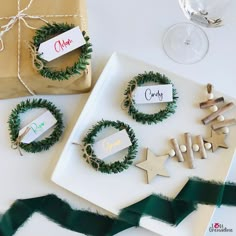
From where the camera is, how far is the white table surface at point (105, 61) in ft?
2.28

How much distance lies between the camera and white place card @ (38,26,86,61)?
0.66 meters

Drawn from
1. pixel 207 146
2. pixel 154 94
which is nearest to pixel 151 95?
pixel 154 94

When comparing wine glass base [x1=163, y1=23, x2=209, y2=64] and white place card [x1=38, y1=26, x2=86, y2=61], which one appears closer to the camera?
white place card [x1=38, y1=26, x2=86, y2=61]

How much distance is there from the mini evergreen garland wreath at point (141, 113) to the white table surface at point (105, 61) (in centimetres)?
4

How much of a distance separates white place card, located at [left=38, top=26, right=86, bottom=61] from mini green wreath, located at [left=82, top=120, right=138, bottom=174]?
13 cm

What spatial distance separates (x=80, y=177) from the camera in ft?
2.29

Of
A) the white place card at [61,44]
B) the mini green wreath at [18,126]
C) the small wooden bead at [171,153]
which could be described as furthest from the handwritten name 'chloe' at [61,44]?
the small wooden bead at [171,153]

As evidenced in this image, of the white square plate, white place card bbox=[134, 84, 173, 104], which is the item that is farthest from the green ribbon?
white place card bbox=[134, 84, 173, 104]

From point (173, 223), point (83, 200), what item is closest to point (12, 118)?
point (83, 200)

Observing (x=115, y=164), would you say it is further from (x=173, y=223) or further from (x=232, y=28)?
(x=232, y=28)

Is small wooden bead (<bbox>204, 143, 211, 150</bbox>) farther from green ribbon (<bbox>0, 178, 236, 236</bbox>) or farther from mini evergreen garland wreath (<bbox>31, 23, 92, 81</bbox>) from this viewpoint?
mini evergreen garland wreath (<bbox>31, 23, 92, 81</bbox>)

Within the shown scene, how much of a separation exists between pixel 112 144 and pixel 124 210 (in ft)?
0.32

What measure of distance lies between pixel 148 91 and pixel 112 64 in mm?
75

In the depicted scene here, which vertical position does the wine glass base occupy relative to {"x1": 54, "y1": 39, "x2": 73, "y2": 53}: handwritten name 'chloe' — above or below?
below
